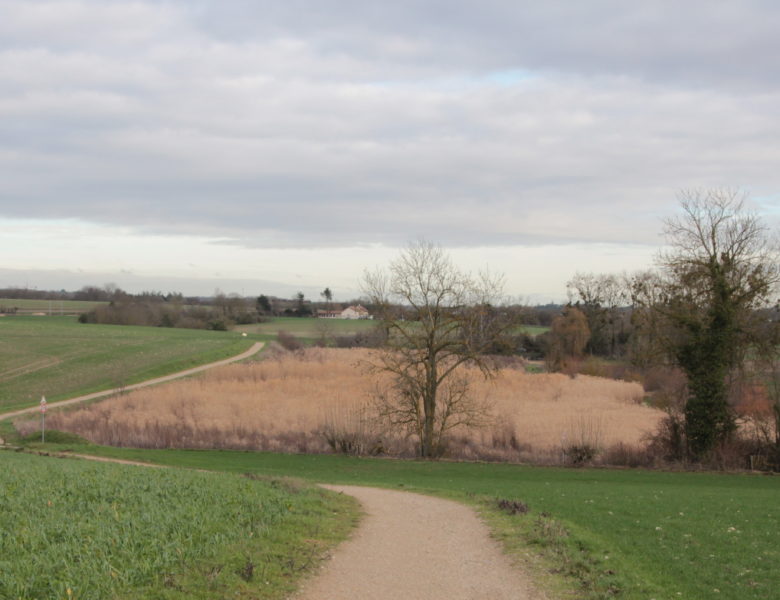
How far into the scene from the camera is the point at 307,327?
387ft

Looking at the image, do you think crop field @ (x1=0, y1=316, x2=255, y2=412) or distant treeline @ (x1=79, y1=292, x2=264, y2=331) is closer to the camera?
crop field @ (x1=0, y1=316, x2=255, y2=412)

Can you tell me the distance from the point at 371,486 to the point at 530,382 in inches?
1579

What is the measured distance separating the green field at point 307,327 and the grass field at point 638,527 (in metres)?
66.0

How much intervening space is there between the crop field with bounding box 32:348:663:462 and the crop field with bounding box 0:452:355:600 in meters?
20.5

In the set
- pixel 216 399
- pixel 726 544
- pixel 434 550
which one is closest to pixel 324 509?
pixel 434 550

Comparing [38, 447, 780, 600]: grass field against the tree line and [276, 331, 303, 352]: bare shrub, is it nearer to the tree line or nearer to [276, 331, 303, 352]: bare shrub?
the tree line

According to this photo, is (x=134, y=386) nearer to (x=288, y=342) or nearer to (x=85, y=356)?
(x=85, y=356)

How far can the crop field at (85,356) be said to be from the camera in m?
55.4

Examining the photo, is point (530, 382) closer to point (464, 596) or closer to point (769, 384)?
point (769, 384)

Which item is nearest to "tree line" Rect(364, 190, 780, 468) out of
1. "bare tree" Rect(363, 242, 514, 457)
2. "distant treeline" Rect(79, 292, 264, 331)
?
"bare tree" Rect(363, 242, 514, 457)

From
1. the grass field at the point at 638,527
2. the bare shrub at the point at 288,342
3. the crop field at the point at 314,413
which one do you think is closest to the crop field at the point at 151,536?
the grass field at the point at 638,527

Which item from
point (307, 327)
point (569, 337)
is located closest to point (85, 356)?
point (569, 337)

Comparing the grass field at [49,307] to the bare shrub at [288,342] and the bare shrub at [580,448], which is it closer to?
the bare shrub at [288,342]

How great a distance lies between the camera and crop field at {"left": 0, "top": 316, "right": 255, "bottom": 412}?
55375 millimetres
